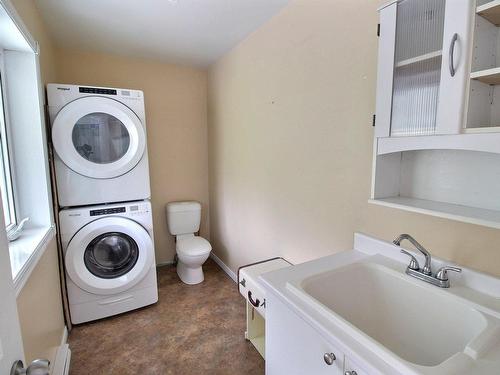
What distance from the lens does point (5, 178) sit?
156 centimetres

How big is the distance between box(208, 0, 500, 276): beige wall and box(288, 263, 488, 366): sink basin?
0.20 meters

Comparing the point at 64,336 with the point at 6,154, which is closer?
the point at 6,154

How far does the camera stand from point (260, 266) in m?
1.93

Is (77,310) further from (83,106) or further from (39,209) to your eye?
(83,106)

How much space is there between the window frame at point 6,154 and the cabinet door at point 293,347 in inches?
61.9

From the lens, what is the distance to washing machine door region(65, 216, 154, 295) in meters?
2.07

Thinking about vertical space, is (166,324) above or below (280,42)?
below

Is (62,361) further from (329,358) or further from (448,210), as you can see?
(448,210)

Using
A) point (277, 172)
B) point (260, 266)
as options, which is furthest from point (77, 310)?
point (277, 172)

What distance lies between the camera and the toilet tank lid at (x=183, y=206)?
2.95 metres

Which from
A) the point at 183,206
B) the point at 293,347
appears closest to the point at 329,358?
the point at 293,347

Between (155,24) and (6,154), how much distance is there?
1.34 m

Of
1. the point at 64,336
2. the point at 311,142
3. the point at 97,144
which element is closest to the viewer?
the point at 311,142

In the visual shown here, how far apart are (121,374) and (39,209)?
116 cm
